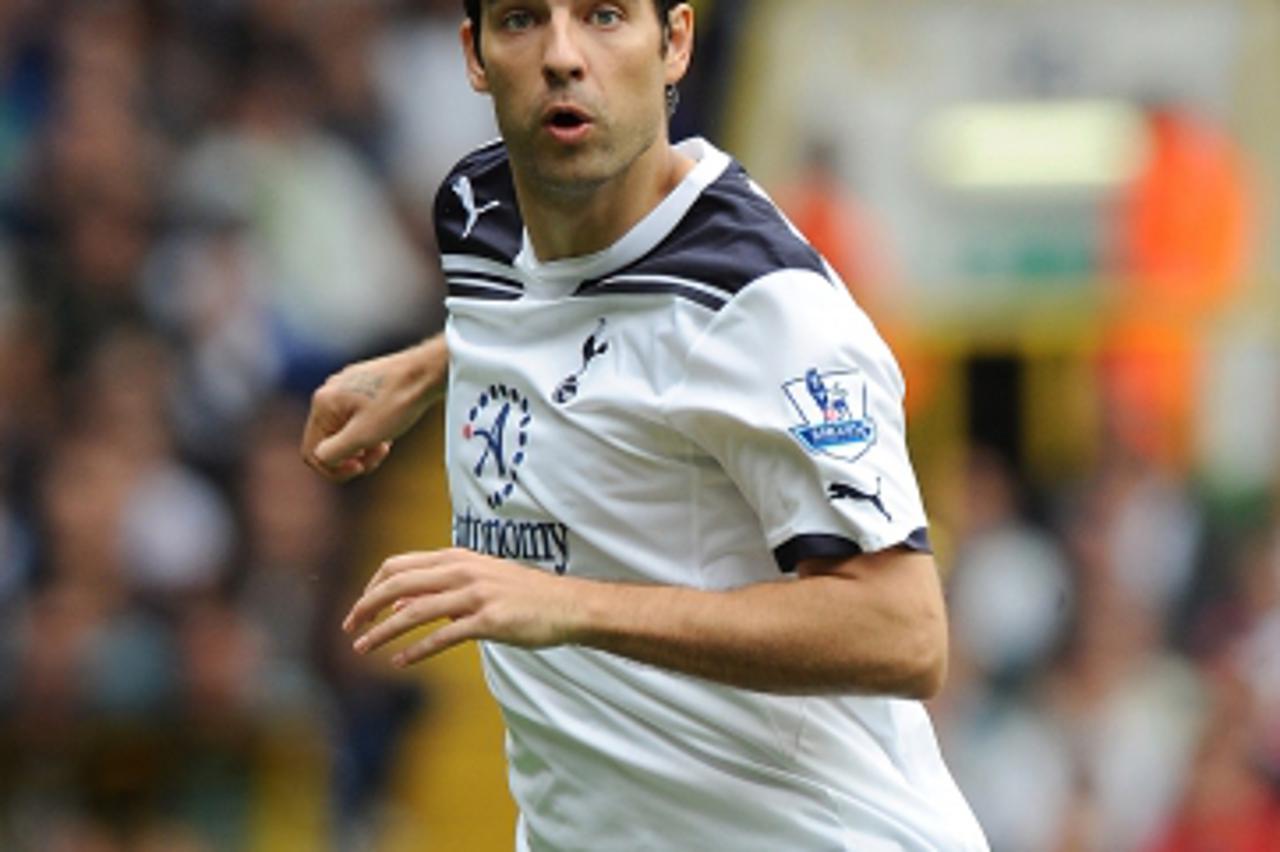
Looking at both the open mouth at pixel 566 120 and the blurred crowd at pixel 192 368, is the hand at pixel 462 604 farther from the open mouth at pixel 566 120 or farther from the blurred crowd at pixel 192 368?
the blurred crowd at pixel 192 368

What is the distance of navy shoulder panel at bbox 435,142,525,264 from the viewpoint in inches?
200

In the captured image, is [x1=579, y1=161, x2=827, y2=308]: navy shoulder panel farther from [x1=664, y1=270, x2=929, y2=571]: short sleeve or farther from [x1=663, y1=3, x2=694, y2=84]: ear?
[x1=663, y1=3, x2=694, y2=84]: ear

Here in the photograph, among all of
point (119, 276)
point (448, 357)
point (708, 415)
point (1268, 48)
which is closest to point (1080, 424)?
point (1268, 48)

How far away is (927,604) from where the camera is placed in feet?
13.7

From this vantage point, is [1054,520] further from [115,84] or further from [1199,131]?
[115,84]

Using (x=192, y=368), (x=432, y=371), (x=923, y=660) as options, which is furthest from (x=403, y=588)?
(x=192, y=368)

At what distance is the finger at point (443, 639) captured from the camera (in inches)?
156

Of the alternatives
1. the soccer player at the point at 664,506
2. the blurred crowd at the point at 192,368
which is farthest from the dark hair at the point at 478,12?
the blurred crowd at the point at 192,368

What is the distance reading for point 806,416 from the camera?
417 centimetres

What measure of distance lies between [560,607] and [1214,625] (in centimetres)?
758

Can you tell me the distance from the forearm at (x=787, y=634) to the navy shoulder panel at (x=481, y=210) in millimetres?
1068

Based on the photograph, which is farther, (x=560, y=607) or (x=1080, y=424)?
(x=1080, y=424)

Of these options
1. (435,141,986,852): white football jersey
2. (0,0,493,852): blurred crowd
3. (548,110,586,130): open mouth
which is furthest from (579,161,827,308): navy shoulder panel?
(0,0,493,852): blurred crowd

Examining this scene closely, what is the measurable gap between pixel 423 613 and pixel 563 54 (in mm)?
1122
